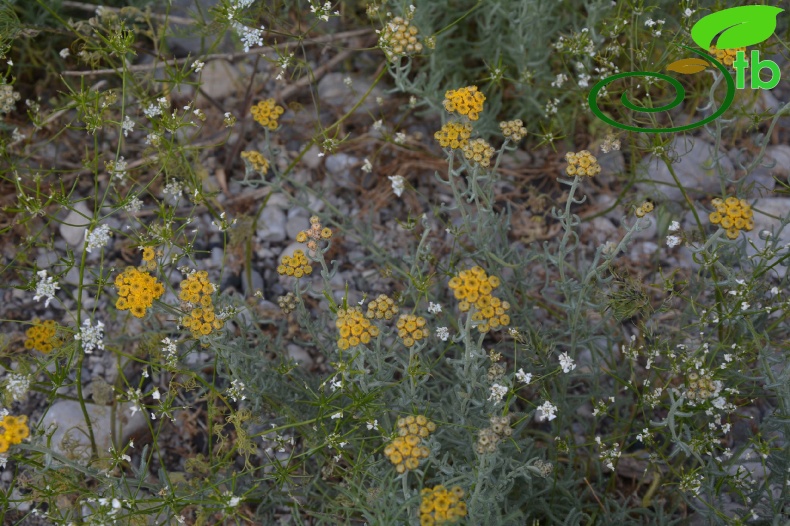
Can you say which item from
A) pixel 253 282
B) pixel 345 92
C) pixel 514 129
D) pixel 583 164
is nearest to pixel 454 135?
pixel 514 129

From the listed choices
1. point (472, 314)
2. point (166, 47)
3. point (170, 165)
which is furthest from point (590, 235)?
point (166, 47)

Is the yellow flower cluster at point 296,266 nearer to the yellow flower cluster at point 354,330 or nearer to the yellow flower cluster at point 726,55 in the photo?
the yellow flower cluster at point 354,330

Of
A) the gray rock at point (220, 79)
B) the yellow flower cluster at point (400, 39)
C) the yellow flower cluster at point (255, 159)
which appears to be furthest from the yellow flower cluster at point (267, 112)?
the gray rock at point (220, 79)

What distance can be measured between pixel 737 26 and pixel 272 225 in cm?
290

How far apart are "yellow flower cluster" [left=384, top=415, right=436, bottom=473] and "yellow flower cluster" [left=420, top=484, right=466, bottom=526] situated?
0.36ft

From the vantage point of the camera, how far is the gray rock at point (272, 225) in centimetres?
459

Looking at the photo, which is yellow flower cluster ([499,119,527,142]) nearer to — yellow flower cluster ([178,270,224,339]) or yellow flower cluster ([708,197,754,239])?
yellow flower cluster ([708,197,754,239])

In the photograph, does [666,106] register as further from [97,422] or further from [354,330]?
[97,422]

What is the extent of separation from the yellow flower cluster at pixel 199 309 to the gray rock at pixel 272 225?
1813 millimetres

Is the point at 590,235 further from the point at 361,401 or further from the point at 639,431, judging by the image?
the point at 361,401

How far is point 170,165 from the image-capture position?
12.2ft

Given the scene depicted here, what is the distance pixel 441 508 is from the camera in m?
2.31

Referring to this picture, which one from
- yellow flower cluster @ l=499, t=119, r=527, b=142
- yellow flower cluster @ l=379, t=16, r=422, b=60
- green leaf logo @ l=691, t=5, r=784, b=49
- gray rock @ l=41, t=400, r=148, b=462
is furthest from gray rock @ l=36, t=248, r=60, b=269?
green leaf logo @ l=691, t=5, r=784, b=49

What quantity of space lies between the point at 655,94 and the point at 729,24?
114cm
